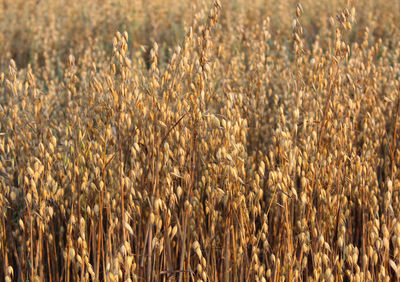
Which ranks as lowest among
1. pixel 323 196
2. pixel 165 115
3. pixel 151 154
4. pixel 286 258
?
pixel 286 258

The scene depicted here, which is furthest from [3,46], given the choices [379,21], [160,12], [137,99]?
[379,21]

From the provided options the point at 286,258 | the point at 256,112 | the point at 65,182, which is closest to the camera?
the point at 286,258

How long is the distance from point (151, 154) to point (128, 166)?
47cm

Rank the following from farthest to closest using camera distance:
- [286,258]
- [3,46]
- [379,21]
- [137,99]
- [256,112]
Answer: [379,21]
[3,46]
[256,112]
[137,99]
[286,258]

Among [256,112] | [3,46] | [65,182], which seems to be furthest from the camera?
[3,46]

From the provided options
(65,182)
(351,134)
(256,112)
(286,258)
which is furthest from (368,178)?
(65,182)

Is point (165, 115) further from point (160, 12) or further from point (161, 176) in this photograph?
point (160, 12)

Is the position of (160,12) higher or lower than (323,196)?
higher

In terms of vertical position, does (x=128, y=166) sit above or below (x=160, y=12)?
below

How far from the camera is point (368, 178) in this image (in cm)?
199

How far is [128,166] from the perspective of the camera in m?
2.14

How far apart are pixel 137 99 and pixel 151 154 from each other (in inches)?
8.3

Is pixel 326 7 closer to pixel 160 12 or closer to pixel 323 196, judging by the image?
pixel 160 12

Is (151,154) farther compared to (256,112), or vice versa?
(256,112)
